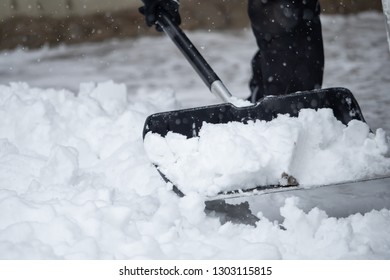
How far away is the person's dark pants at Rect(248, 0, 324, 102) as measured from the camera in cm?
224

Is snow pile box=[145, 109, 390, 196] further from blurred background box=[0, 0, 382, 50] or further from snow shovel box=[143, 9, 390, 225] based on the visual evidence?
blurred background box=[0, 0, 382, 50]

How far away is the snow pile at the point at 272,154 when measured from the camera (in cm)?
156

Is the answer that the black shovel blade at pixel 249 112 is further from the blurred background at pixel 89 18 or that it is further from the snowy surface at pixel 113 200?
the blurred background at pixel 89 18

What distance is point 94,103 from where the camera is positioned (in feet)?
7.59

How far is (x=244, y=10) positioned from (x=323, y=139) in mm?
3509

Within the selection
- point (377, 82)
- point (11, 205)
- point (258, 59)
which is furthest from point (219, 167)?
point (377, 82)

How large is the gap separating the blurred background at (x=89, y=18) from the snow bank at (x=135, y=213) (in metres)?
3.07

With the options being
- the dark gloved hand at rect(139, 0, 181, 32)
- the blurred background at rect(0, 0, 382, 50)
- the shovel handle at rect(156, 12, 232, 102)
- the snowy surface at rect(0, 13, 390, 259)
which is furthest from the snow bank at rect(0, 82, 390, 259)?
the blurred background at rect(0, 0, 382, 50)

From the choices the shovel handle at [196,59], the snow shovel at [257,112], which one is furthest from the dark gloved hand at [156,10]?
the snow shovel at [257,112]

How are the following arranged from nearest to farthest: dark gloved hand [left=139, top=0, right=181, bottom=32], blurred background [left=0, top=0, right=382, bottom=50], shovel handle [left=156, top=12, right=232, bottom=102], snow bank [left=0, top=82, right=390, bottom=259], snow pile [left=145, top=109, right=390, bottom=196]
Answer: snow bank [left=0, top=82, right=390, bottom=259]
snow pile [left=145, top=109, right=390, bottom=196]
shovel handle [left=156, top=12, right=232, bottom=102]
dark gloved hand [left=139, top=0, right=181, bottom=32]
blurred background [left=0, top=0, right=382, bottom=50]

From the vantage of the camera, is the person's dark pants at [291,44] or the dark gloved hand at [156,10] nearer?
the person's dark pants at [291,44]

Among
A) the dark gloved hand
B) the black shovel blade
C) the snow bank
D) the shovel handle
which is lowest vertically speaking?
the snow bank

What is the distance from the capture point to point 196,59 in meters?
2.13

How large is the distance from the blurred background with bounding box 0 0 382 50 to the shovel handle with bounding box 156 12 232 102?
2.67 metres
